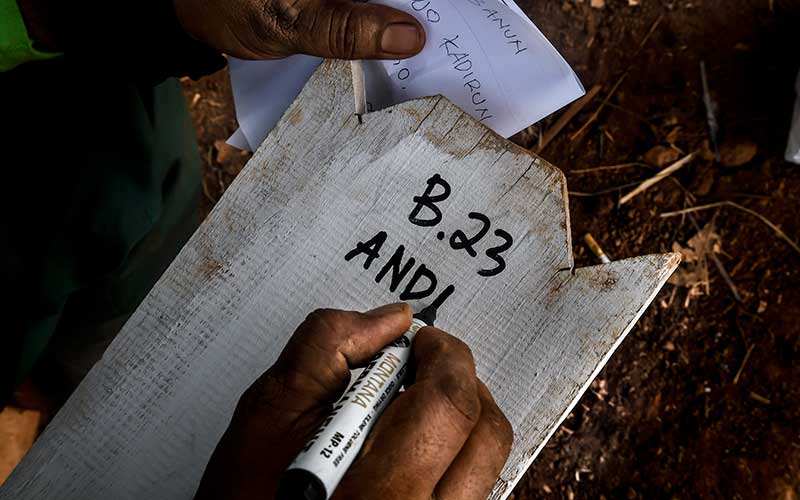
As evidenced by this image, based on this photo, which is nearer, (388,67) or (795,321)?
(388,67)

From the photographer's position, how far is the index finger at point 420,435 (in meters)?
0.65

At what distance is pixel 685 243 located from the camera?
1.84 metres

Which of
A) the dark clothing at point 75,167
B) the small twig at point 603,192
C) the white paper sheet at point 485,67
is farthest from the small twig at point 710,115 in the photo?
the dark clothing at point 75,167

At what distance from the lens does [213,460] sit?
711 mm

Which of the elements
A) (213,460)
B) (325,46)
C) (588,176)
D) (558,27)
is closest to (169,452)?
(213,460)

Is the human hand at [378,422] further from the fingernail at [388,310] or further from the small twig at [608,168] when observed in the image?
the small twig at [608,168]

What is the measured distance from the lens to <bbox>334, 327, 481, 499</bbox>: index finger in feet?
2.13

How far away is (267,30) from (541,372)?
0.63m

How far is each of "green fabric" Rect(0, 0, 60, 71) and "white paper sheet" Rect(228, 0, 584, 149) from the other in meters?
0.52

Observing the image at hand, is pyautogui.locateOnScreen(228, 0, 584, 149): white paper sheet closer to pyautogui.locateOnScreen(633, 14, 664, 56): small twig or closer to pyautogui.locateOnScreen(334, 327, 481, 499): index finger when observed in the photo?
pyautogui.locateOnScreen(334, 327, 481, 499): index finger

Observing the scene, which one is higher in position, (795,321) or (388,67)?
(388,67)

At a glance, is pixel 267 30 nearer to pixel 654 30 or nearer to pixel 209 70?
pixel 209 70

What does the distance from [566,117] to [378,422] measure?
142 cm

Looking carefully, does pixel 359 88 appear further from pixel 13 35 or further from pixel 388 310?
pixel 13 35
